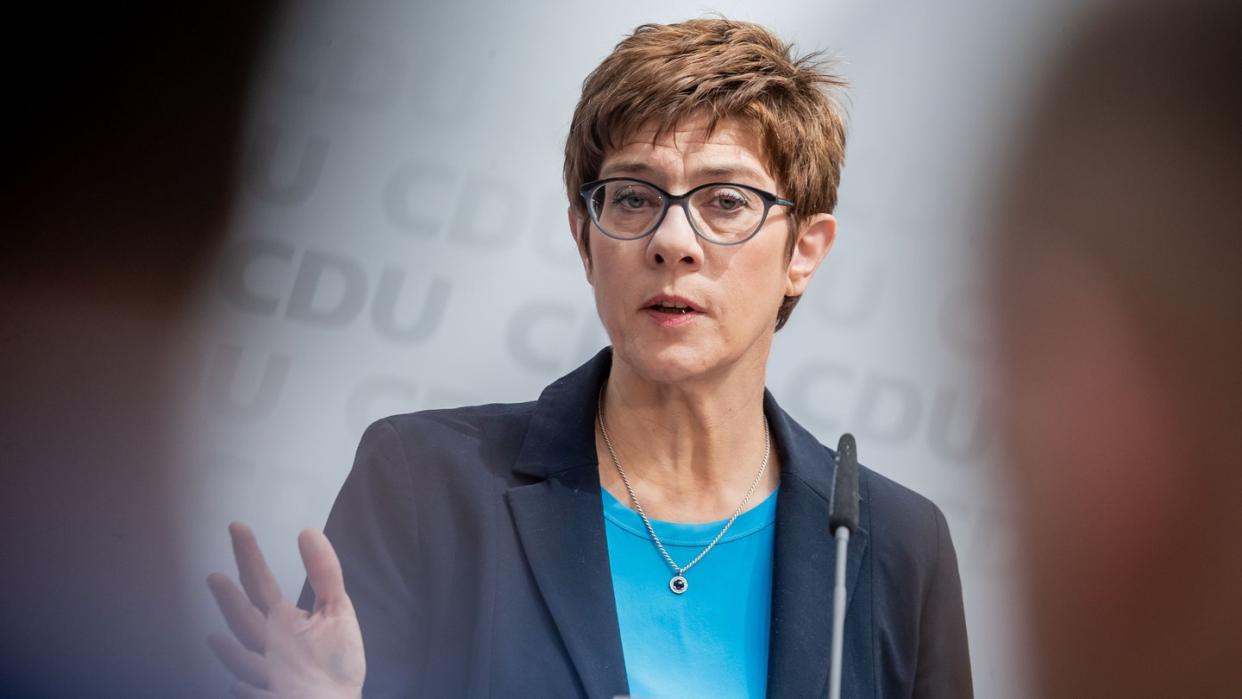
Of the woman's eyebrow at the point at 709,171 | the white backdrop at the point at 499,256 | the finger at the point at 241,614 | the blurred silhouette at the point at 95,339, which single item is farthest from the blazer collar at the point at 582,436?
the blurred silhouette at the point at 95,339

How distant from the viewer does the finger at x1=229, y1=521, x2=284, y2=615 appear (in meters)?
1.51

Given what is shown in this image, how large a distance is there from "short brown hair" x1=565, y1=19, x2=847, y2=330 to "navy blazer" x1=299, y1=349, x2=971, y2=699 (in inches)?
13.8

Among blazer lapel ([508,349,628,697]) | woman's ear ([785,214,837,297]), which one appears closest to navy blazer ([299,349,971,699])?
blazer lapel ([508,349,628,697])

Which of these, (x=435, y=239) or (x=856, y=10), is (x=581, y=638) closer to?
(x=435, y=239)

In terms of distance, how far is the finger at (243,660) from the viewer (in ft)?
5.08

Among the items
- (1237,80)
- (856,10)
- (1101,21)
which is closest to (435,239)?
(856,10)

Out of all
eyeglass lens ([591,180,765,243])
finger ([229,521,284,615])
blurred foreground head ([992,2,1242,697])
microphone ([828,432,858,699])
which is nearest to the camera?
microphone ([828,432,858,699])

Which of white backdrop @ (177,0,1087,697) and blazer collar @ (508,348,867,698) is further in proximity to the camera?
white backdrop @ (177,0,1087,697)

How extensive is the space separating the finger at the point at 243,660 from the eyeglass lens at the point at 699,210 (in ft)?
2.56

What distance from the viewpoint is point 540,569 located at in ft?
5.59

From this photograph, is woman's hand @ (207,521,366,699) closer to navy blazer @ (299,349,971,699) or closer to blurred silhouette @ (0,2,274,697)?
navy blazer @ (299,349,971,699)

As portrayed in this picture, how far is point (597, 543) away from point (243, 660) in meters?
0.51

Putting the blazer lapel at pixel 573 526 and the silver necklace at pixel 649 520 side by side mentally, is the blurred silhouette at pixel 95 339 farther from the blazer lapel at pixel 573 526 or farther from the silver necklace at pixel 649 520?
the silver necklace at pixel 649 520

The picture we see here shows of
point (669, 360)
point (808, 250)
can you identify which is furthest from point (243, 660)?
point (808, 250)
